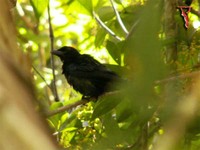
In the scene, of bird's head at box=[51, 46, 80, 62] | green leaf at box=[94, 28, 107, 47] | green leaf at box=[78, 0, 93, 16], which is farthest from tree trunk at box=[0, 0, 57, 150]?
bird's head at box=[51, 46, 80, 62]

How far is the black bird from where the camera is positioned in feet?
12.0

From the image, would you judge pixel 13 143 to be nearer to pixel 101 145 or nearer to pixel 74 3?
pixel 101 145

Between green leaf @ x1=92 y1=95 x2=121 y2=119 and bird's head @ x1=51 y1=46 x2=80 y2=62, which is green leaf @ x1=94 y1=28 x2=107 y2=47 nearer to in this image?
green leaf @ x1=92 y1=95 x2=121 y2=119

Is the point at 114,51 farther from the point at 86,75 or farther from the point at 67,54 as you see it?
the point at 67,54

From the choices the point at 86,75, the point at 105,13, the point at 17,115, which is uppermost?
the point at 17,115

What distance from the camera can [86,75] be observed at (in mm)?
3936

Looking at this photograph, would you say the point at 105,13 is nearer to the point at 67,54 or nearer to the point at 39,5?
the point at 39,5

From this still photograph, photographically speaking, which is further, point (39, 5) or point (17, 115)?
point (39, 5)

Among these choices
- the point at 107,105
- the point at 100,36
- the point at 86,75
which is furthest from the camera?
the point at 86,75

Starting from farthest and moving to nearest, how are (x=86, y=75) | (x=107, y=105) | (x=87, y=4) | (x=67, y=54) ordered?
1. (x=67, y=54)
2. (x=86, y=75)
3. (x=87, y=4)
4. (x=107, y=105)

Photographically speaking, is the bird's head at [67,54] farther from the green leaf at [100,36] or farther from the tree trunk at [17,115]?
the tree trunk at [17,115]

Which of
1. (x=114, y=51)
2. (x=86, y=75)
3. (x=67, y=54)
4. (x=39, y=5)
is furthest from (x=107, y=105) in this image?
(x=67, y=54)

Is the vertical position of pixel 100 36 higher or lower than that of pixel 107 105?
higher

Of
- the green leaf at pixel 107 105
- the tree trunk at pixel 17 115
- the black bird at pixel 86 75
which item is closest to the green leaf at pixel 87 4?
the black bird at pixel 86 75
